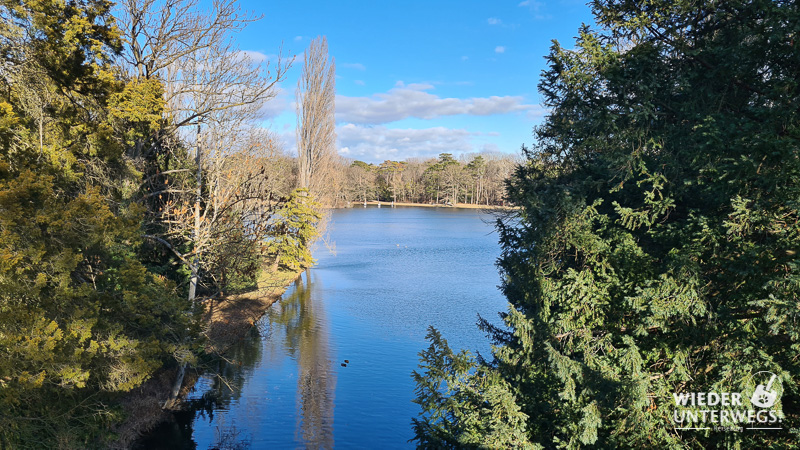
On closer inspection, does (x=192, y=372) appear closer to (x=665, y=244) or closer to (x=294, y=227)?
(x=294, y=227)

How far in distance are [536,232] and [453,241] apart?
3726cm

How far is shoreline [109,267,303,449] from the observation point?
11.5 m

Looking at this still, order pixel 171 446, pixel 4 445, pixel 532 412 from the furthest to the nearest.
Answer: pixel 171 446 < pixel 532 412 < pixel 4 445

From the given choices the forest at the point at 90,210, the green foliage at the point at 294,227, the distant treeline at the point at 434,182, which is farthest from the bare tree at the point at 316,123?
the distant treeline at the point at 434,182

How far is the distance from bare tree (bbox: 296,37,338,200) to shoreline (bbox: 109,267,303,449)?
1080cm

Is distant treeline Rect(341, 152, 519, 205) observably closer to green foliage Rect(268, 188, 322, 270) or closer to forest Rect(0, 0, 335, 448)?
green foliage Rect(268, 188, 322, 270)

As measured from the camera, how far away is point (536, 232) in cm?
992

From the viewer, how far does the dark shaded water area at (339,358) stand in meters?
12.5

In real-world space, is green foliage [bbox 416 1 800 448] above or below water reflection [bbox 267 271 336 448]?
above

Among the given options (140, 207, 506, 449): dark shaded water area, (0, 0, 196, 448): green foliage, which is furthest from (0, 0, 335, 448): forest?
(140, 207, 506, 449): dark shaded water area

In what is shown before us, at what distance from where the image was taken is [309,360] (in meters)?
17.6

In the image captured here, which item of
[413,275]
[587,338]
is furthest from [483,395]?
[413,275]

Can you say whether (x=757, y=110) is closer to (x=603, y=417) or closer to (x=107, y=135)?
(x=603, y=417)

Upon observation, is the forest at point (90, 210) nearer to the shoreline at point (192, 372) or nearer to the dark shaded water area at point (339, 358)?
the shoreline at point (192, 372)
